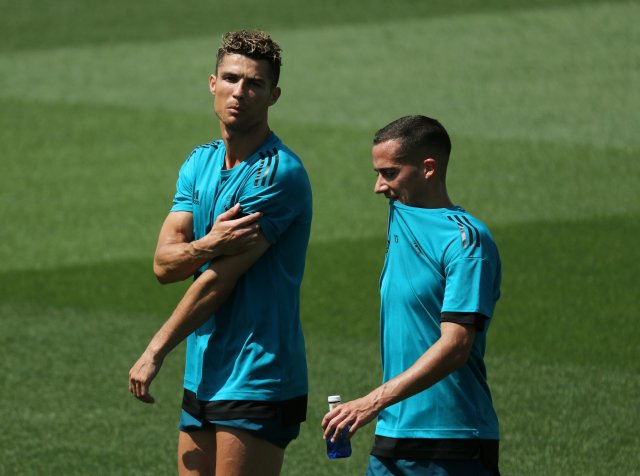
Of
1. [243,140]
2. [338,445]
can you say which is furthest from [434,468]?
[243,140]

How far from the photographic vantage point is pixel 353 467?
8.21 m

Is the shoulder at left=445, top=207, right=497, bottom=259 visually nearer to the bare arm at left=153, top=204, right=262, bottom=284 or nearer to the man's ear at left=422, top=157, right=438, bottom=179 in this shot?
the man's ear at left=422, top=157, right=438, bottom=179

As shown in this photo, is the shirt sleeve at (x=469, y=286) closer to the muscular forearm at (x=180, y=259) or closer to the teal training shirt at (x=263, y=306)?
the teal training shirt at (x=263, y=306)

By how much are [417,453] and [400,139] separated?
3.99 feet

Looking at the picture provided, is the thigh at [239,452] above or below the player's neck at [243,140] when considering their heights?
below

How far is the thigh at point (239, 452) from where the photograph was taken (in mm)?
5309

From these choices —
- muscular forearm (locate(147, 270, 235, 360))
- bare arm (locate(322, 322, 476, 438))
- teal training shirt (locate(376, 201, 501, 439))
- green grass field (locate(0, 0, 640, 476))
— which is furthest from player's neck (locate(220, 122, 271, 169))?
green grass field (locate(0, 0, 640, 476))

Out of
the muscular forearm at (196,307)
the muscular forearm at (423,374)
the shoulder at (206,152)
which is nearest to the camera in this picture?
the muscular forearm at (423,374)

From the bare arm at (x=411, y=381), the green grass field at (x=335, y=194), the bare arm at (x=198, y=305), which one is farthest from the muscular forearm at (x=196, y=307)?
the green grass field at (x=335, y=194)

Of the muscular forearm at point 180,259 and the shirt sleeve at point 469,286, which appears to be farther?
the muscular forearm at point 180,259

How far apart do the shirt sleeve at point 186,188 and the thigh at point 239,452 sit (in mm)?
1005

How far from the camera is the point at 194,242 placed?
5.47m

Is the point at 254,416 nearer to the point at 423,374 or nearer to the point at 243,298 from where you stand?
the point at 243,298

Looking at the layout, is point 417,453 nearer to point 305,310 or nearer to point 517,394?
point 517,394
